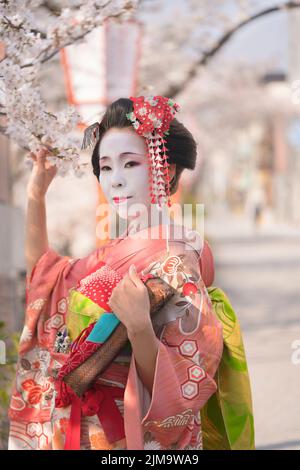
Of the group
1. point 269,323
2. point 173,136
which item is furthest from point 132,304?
point 269,323

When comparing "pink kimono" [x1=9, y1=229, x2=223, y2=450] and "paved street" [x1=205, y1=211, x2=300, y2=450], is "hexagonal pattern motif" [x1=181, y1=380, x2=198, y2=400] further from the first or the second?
"paved street" [x1=205, y1=211, x2=300, y2=450]

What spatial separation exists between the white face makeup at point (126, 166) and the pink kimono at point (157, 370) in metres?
0.16

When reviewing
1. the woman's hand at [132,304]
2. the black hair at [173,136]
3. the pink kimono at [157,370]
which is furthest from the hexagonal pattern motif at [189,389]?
the black hair at [173,136]

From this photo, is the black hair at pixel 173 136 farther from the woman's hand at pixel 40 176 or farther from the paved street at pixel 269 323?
the paved street at pixel 269 323

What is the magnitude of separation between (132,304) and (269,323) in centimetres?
756

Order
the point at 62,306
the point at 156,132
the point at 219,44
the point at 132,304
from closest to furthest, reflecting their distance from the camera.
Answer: the point at 132,304, the point at 156,132, the point at 62,306, the point at 219,44

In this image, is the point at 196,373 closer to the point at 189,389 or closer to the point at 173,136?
the point at 189,389

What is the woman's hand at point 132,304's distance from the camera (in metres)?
2.55

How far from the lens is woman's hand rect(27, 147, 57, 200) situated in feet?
10.4

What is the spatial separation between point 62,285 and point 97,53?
4.62 metres

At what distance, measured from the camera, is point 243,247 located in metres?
22.5
